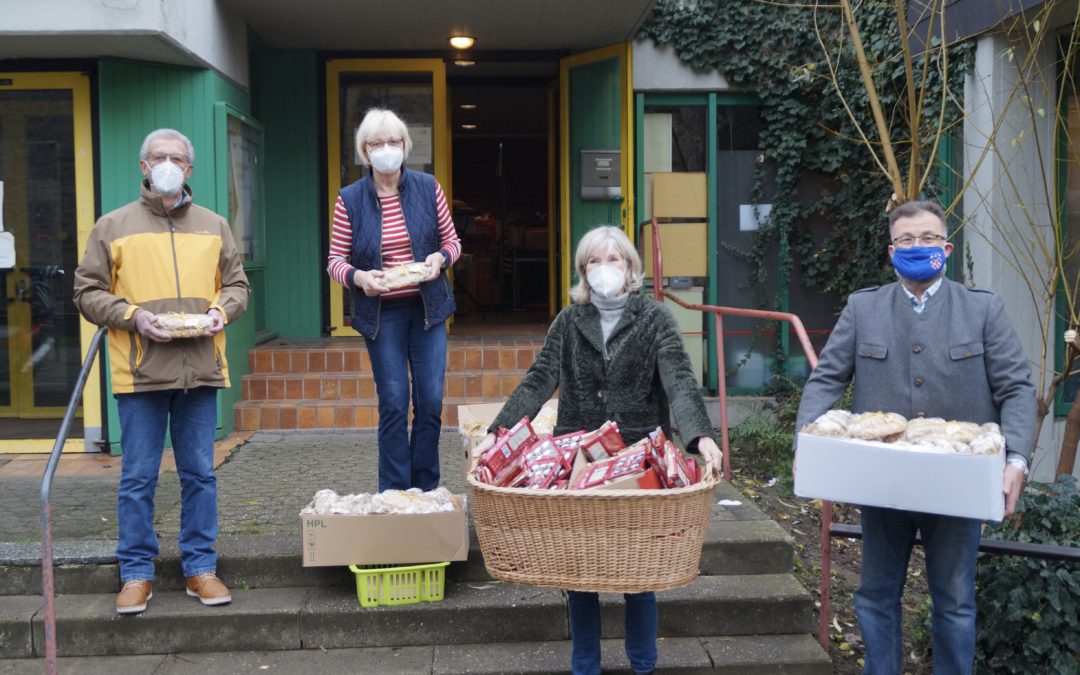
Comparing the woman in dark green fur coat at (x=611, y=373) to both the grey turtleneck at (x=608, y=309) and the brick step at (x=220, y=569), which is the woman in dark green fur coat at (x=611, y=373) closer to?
the grey turtleneck at (x=608, y=309)

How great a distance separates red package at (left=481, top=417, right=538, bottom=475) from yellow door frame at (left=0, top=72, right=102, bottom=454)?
446cm

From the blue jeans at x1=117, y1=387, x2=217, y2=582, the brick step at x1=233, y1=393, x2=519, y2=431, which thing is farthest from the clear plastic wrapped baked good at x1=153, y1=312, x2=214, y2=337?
the brick step at x1=233, y1=393, x2=519, y2=431

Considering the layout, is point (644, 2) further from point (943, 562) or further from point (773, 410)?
point (943, 562)

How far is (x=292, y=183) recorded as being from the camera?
8766 millimetres

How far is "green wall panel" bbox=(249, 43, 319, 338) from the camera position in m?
8.75

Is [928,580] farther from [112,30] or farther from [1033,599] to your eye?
[112,30]

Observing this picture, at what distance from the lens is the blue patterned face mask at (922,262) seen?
3119mm

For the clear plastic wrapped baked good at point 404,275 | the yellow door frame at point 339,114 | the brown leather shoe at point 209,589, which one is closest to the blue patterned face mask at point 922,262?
the clear plastic wrapped baked good at point 404,275

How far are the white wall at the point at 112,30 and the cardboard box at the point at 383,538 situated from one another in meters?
3.46

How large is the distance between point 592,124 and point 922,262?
568 centimetres

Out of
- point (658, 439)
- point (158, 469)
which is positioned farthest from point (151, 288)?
point (658, 439)

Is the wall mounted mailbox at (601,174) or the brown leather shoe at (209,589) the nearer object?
the brown leather shoe at (209,589)

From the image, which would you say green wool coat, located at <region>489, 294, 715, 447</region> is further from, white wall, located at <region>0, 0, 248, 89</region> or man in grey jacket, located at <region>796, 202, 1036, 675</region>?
white wall, located at <region>0, 0, 248, 89</region>

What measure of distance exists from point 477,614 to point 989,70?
5144mm
